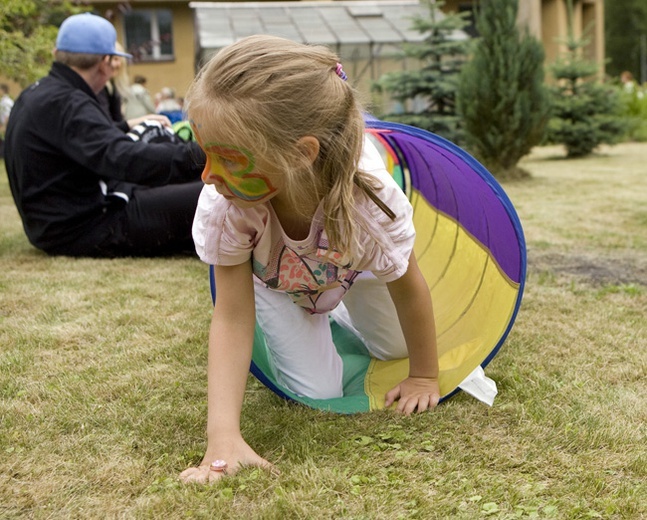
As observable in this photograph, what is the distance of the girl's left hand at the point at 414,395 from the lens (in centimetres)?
228

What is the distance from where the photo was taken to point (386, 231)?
205cm

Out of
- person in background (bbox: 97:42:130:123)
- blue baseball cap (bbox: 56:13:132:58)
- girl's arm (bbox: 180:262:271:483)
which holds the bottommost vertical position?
girl's arm (bbox: 180:262:271:483)

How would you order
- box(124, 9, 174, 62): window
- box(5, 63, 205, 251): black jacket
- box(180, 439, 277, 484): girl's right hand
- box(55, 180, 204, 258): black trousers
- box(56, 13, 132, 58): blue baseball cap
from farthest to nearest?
box(124, 9, 174, 62): window < box(55, 180, 204, 258): black trousers < box(56, 13, 132, 58): blue baseball cap < box(5, 63, 205, 251): black jacket < box(180, 439, 277, 484): girl's right hand

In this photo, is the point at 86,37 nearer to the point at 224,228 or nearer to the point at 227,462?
the point at 224,228

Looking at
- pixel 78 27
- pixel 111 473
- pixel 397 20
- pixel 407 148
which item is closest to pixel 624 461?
pixel 111 473

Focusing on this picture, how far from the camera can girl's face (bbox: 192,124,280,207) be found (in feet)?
5.83

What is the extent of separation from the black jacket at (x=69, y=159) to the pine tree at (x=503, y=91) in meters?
5.47

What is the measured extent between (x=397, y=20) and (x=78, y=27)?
364 inches

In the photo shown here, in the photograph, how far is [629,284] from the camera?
12.5 ft

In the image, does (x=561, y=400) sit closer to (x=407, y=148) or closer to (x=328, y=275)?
(x=328, y=275)

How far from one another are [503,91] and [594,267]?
5350 mm

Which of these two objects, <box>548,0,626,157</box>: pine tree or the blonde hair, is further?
<box>548,0,626,157</box>: pine tree

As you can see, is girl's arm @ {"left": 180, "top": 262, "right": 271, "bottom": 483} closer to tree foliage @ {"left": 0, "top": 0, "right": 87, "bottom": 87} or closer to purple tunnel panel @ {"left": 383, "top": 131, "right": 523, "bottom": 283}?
purple tunnel panel @ {"left": 383, "top": 131, "right": 523, "bottom": 283}

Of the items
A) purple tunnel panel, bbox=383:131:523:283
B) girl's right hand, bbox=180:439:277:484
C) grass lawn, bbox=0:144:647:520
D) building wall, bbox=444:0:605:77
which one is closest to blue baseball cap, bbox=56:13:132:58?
grass lawn, bbox=0:144:647:520
